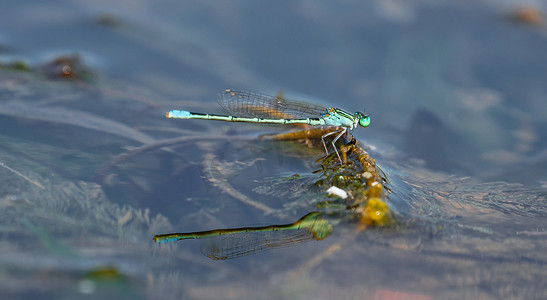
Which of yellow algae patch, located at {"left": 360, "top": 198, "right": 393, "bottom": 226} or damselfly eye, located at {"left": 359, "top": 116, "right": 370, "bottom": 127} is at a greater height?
damselfly eye, located at {"left": 359, "top": 116, "right": 370, "bottom": 127}

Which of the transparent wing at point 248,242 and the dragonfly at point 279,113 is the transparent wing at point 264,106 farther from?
the transparent wing at point 248,242

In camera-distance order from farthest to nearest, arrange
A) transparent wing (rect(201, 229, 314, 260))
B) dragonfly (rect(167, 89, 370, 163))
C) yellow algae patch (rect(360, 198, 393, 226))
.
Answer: dragonfly (rect(167, 89, 370, 163)) → yellow algae patch (rect(360, 198, 393, 226)) → transparent wing (rect(201, 229, 314, 260))

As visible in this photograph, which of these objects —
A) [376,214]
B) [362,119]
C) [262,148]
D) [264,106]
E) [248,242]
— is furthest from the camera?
[264,106]

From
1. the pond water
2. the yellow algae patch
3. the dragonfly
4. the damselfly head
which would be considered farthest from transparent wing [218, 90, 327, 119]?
the yellow algae patch

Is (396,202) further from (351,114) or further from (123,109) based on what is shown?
(123,109)

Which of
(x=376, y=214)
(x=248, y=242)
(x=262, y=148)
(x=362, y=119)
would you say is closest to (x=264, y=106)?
(x=262, y=148)

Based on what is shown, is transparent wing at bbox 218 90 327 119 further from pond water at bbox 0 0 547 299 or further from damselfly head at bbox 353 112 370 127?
damselfly head at bbox 353 112 370 127

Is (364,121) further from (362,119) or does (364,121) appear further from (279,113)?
(279,113)

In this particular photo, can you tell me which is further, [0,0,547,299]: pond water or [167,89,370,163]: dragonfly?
[167,89,370,163]: dragonfly
